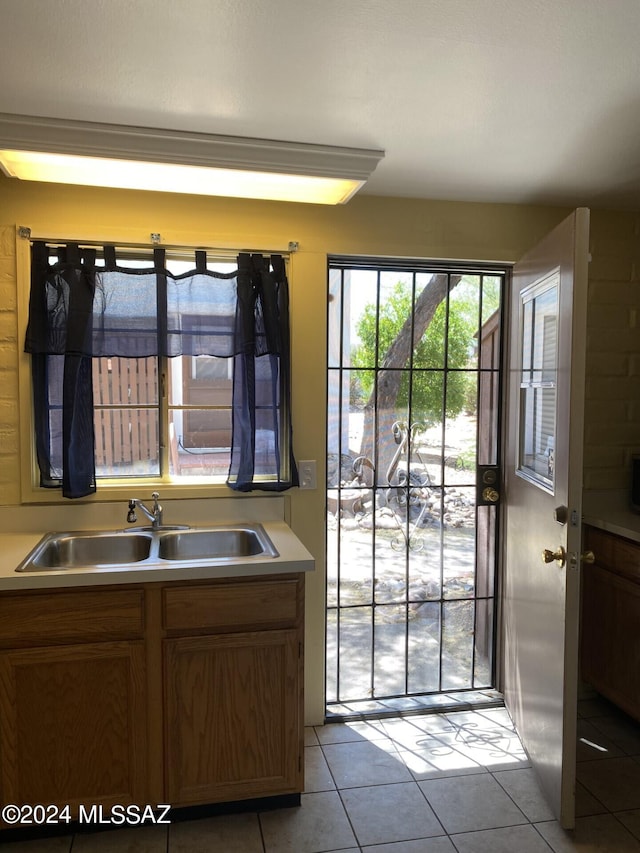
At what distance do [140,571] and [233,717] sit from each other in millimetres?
610

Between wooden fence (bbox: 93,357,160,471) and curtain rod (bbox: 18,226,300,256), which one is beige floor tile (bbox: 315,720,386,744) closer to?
wooden fence (bbox: 93,357,160,471)

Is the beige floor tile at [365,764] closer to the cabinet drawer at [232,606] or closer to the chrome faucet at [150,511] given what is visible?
the cabinet drawer at [232,606]

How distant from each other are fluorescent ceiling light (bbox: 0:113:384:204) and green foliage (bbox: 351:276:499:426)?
59 centimetres

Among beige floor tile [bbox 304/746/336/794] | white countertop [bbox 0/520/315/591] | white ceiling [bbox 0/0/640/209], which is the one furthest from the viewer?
beige floor tile [bbox 304/746/336/794]

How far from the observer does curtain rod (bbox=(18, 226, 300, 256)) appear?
8.26 ft

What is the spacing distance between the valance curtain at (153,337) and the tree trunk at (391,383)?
420mm

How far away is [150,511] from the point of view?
8.65 ft

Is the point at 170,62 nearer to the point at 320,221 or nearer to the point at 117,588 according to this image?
the point at 320,221

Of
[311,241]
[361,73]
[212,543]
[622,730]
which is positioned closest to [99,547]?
[212,543]

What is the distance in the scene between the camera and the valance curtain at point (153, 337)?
250cm

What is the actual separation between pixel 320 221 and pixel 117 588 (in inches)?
67.2

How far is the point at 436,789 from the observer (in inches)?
94.4

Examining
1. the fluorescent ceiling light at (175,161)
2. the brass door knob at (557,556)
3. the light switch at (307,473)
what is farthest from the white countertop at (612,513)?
the fluorescent ceiling light at (175,161)

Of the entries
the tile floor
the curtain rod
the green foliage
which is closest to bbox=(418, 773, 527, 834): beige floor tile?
the tile floor
